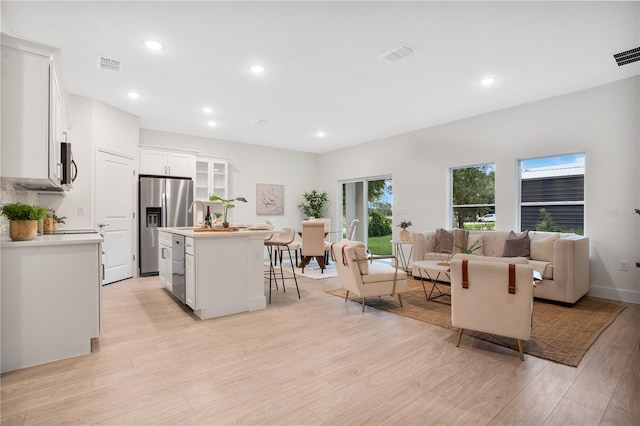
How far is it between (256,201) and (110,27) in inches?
206

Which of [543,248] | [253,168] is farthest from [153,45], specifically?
[543,248]

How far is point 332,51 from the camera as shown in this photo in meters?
3.39

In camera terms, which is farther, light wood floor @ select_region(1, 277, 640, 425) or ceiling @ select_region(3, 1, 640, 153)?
ceiling @ select_region(3, 1, 640, 153)

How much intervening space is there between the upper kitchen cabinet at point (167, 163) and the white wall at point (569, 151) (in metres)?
4.57

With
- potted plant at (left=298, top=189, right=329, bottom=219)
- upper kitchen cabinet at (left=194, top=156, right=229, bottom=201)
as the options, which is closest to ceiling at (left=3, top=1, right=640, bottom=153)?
upper kitchen cabinet at (left=194, top=156, right=229, bottom=201)

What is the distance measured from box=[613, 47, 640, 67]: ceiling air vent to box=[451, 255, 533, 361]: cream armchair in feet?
9.32

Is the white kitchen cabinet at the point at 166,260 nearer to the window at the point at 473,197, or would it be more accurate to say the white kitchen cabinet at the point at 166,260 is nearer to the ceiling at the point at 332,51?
the ceiling at the point at 332,51

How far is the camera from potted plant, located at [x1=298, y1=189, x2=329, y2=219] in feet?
28.5

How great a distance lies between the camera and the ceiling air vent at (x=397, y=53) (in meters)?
3.31

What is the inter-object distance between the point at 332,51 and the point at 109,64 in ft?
8.61

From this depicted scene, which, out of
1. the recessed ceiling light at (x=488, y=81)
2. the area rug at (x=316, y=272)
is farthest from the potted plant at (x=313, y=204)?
the recessed ceiling light at (x=488, y=81)

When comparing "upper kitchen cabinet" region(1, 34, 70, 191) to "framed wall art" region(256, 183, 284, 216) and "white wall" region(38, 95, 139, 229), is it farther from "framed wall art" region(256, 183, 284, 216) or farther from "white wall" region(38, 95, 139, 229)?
"framed wall art" region(256, 183, 284, 216)

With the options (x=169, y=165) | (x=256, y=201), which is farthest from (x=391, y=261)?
(x=169, y=165)

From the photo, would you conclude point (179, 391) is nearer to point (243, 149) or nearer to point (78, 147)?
point (78, 147)
